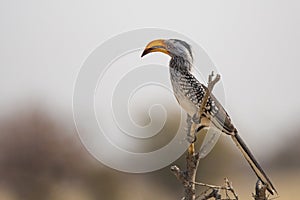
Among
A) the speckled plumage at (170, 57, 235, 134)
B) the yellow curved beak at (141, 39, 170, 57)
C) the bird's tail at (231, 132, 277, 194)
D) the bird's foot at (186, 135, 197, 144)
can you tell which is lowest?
the bird's tail at (231, 132, 277, 194)

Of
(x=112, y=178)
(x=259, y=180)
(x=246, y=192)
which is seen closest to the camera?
(x=259, y=180)

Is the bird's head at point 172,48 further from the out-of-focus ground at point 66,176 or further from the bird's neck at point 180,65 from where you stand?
the out-of-focus ground at point 66,176

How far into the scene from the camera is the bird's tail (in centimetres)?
264

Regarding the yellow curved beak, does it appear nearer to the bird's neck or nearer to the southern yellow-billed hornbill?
the southern yellow-billed hornbill

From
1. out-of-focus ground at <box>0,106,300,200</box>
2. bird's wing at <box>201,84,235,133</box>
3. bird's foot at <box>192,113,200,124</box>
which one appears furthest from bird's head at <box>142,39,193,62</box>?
out-of-focus ground at <box>0,106,300,200</box>

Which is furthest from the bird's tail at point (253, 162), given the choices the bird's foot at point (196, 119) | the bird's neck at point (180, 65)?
the bird's neck at point (180, 65)

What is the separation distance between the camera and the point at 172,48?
2947 millimetres

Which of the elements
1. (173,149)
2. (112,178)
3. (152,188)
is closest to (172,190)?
(152,188)

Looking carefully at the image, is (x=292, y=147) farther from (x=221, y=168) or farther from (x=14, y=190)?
(x=14, y=190)

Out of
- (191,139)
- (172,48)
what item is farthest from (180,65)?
(191,139)

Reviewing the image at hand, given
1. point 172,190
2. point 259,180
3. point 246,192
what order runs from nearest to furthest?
1. point 259,180
2. point 246,192
3. point 172,190

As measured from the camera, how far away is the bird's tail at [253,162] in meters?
2.64

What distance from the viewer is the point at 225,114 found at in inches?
115

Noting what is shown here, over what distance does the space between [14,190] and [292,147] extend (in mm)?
5106
